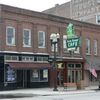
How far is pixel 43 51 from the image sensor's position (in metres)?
44.8

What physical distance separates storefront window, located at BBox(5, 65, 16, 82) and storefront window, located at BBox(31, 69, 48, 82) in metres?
3.28

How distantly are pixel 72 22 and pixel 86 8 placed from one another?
980 inches

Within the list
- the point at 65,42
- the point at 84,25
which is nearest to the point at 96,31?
the point at 84,25

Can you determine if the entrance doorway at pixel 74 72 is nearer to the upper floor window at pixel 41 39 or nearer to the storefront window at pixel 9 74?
the upper floor window at pixel 41 39

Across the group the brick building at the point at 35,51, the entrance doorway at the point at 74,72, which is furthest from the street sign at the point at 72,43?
the entrance doorway at the point at 74,72

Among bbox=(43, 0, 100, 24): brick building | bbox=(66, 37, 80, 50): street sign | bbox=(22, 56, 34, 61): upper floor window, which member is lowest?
bbox=(22, 56, 34, 61): upper floor window

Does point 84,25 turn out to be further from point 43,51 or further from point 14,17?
point 14,17

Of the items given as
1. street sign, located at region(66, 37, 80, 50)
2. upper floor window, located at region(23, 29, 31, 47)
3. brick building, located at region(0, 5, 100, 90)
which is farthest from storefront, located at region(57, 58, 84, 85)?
upper floor window, located at region(23, 29, 31, 47)

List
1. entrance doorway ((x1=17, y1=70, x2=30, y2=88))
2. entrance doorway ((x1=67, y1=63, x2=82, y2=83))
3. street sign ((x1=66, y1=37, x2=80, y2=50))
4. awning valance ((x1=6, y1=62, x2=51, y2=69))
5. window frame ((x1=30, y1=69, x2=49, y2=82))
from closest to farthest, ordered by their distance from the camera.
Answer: awning valance ((x1=6, y1=62, x2=51, y2=69)) < entrance doorway ((x1=17, y1=70, x2=30, y2=88)) < street sign ((x1=66, y1=37, x2=80, y2=50)) < window frame ((x1=30, y1=69, x2=49, y2=82)) < entrance doorway ((x1=67, y1=63, x2=82, y2=83))

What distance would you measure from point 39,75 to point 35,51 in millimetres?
2957

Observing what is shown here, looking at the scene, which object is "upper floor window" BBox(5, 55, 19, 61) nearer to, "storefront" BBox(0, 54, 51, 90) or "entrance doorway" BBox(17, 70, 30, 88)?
"storefront" BBox(0, 54, 51, 90)

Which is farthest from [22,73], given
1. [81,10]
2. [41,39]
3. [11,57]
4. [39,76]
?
[81,10]

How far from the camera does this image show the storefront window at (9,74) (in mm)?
39766

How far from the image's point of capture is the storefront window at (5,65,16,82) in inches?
1566
